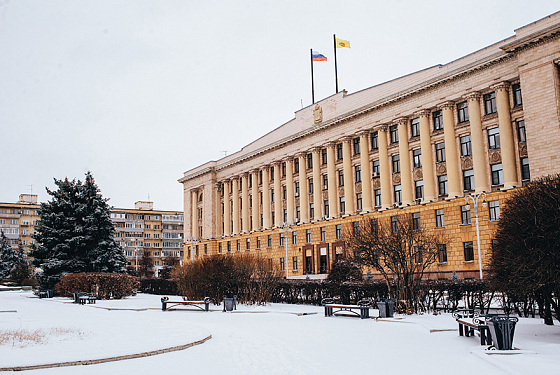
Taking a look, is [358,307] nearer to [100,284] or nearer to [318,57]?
[100,284]

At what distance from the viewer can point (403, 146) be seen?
47.6m

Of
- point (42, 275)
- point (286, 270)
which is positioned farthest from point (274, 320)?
point (286, 270)

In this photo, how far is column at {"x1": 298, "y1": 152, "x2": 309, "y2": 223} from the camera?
197 ft

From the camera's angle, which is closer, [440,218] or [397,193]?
[440,218]

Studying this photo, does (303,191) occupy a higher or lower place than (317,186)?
lower

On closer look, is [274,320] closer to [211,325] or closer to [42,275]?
[211,325]

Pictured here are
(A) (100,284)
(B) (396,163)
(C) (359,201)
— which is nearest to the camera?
(A) (100,284)

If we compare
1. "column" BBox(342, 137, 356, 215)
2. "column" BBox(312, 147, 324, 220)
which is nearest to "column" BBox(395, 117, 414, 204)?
"column" BBox(342, 137, 356, 215)

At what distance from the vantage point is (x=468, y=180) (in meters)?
42.5

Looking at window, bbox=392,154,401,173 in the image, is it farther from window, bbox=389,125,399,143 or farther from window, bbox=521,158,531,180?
window, bbox=521,158,531,180

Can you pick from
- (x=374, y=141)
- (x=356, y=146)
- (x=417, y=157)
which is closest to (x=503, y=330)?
(x=417, y=157)

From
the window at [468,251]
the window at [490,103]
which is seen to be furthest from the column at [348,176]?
the window at [490,103]

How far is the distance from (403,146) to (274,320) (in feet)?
104

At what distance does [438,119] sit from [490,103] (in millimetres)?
5086
